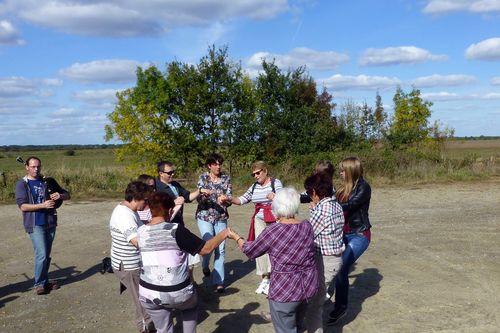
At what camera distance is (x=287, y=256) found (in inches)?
156

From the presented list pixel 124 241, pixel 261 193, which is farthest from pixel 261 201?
pixel 124 241

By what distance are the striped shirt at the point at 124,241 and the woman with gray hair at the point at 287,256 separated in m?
1.45

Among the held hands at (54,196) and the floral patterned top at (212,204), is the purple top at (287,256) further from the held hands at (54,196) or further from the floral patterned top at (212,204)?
the held hands at (54,196)

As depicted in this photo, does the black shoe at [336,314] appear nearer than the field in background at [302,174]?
Yes

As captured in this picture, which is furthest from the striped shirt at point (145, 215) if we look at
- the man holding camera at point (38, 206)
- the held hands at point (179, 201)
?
the man holding camera at point (38, 206)

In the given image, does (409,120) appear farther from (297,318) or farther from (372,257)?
(297,318)

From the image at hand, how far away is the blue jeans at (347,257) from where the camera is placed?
17.7ft

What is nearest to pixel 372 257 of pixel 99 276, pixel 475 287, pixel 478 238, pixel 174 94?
pixel 475 287

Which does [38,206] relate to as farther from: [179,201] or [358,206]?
[358,206]

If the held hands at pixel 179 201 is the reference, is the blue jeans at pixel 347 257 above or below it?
below

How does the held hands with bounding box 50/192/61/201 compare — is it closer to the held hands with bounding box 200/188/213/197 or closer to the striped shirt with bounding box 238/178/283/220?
the held hands with bounding box 200/188/213/197

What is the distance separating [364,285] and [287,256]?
337 centimetres

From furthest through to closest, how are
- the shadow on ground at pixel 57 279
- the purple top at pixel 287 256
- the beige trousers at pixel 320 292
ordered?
the shadow on ground at pixel 57 279 → the beige trousers at pixel 320 292 → the purple top at pixel 287 256

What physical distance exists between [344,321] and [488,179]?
16.8m
